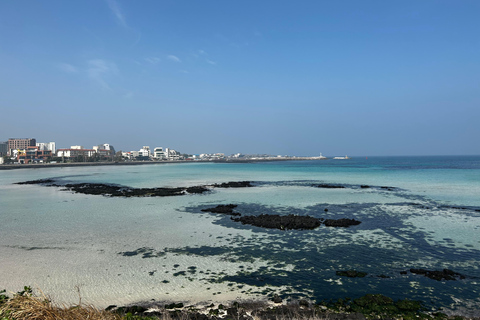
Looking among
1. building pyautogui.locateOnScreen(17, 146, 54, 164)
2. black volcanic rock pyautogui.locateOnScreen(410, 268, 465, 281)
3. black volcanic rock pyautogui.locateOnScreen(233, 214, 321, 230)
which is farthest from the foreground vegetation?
building pyautogui.locateOnScreen(17, 146, 54, 164)

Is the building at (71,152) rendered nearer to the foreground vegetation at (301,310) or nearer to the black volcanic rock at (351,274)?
the foreground vegetation at (301,310)

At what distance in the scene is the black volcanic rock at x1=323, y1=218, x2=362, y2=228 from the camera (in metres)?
16.7

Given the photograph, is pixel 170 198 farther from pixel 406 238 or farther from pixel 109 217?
pixel 406 238

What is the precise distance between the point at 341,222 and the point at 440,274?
7663mm

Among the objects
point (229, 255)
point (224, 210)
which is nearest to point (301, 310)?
point (229, 255)

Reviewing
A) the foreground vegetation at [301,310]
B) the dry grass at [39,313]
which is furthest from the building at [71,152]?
the dry grass at [39,313]

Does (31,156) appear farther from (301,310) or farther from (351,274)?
(301,310)

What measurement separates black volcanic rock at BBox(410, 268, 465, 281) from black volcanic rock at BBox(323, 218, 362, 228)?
6.82m

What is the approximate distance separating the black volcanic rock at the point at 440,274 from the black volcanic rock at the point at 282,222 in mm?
6788

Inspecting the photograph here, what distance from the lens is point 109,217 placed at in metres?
19.8

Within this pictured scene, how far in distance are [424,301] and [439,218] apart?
13.5 meters

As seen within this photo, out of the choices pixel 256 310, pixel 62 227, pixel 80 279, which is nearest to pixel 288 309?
pixel 256 310

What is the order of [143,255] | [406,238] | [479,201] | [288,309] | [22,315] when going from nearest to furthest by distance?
[22,315], [288,309], [143,255], [406,238], [479,201]

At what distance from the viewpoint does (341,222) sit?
17.1m
